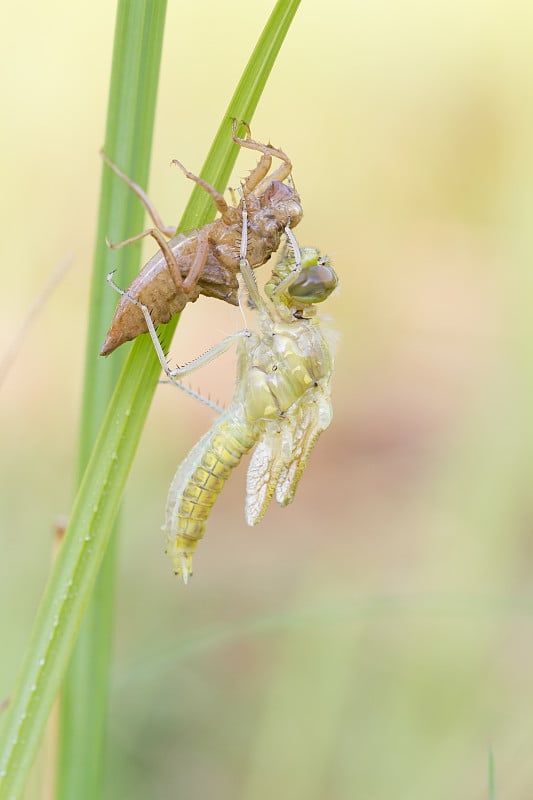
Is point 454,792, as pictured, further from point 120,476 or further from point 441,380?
point 441,380

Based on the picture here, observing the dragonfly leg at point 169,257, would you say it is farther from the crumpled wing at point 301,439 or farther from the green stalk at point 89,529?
the crumpled wing at point 301,439

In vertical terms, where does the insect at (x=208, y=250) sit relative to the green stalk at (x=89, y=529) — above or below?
above

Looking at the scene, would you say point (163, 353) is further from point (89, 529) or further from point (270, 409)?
point (270, 409)

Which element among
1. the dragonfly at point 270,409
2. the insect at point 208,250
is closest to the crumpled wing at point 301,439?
the dragonfly at point 270,409

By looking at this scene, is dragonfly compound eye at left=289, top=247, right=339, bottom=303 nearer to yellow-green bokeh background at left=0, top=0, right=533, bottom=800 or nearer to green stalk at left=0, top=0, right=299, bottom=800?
yellow-green bokeh background at left=0, top=0, right=533, bottom=800

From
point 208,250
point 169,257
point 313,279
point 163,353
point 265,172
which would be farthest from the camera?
point 313,279

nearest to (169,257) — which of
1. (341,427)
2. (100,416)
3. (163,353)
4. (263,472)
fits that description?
(163,353)

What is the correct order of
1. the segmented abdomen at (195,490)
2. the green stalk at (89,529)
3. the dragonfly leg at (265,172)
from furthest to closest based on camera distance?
the segmented abdomen at (195,490)
the dragonfly leg at (265,172)
the green stalk at (89,529)
